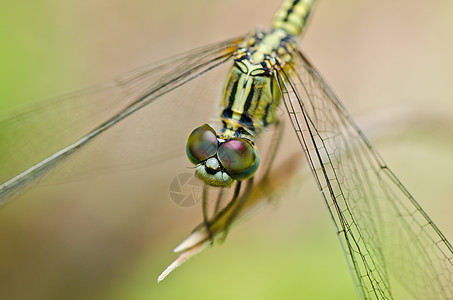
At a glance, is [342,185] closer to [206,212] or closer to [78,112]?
[206,212]

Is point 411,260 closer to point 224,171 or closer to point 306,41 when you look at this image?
point 224,171

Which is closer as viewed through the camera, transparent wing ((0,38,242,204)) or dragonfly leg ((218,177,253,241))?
dragonfly leg ((218,177,253,241))

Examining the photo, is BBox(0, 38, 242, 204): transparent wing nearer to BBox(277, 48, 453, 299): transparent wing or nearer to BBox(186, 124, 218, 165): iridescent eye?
BBox(277, 48, 453, 299): transparent wing

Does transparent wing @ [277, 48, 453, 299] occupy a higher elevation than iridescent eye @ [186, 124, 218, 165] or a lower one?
lower

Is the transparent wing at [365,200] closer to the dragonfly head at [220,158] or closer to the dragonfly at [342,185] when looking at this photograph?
the dragonfly at [342,185]

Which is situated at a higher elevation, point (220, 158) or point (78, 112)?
point (78, 112)

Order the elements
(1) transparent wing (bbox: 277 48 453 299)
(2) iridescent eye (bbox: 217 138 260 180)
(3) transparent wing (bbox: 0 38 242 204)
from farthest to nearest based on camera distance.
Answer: (3) transparent wing (bbox: 0 38 242 204) → (1) transparent wing (bbox: 277 48 453 299) → (2) iridescent eye (bbox: 217 138 260 180)

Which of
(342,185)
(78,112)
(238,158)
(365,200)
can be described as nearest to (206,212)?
(238,158)

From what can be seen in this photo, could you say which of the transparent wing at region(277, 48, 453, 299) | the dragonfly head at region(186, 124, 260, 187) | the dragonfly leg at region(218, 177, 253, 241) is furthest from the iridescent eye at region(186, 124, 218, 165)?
the transparent wing at region(277, 48, 453, 299)
